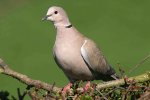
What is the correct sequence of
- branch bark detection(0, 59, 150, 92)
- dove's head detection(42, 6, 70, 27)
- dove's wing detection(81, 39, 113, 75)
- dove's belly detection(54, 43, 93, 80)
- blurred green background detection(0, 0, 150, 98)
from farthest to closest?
blurred green background detection(0, 0, 150, 98) < dove's head detection(42, 6, 70, 27) < dove's wing detection(81, 39, 113, 75) < dove's belly detection(54, 43, 93, 80) < branch bark detection(0, 59, 150, 92)

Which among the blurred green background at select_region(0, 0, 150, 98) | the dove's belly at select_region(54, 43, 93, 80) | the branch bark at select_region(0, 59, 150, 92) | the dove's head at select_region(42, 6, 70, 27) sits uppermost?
the blurred green background at select_region(0, 0, 150, 98)

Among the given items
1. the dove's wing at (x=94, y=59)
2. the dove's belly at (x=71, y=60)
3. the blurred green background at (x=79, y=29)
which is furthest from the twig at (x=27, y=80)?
the blurred green background at (x=79, y=29)

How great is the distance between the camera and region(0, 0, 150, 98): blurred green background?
1252 centimetres

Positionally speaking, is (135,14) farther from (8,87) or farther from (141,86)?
(141,86)

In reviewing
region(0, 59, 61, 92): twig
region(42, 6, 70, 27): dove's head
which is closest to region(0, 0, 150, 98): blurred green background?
region(42, 6, 70, 27): dove's head

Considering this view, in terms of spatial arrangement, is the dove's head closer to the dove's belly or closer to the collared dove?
the collared dove

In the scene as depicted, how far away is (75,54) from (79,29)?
9155 mm

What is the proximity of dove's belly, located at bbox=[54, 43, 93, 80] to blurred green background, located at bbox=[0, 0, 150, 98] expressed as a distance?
18.0 feet

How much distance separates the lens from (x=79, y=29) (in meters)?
14.8

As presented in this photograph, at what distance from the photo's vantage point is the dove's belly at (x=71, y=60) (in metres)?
5.61

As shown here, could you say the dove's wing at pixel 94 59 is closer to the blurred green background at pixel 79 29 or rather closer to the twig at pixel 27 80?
the twig at pixel 27 80

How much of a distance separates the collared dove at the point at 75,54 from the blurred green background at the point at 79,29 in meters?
5.36

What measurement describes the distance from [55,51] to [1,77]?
680cm

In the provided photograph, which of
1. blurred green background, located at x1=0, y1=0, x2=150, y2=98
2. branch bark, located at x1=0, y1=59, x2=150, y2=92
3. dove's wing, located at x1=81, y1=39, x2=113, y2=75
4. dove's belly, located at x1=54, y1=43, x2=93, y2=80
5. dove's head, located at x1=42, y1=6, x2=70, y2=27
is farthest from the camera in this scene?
blurred green background, located at x1=0, y1=0, x2=150, y2=98
